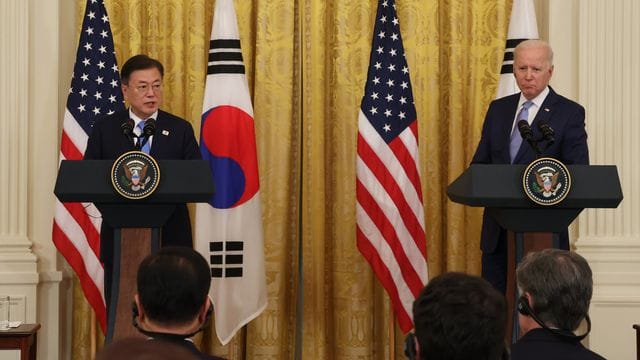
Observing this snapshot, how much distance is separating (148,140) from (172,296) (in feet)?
8.39

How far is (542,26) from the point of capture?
22.1 feet

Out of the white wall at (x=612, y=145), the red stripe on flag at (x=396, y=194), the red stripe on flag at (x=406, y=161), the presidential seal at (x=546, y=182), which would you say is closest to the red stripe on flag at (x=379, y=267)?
the red stripe on flag at (x=396, y=194)

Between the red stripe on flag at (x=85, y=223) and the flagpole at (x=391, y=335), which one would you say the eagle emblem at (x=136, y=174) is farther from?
the flagpole at (x=391, y=335)

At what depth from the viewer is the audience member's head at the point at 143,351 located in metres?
1.64

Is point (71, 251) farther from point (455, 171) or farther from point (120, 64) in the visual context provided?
point (455, 171)

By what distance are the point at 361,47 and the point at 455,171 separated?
1.02 metres

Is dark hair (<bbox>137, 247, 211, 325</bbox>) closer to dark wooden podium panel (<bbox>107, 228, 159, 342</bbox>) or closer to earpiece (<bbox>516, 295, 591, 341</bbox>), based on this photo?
earpiece (<bbox>516, 295, 591, 341</bbox>)

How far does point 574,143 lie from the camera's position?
4684mm

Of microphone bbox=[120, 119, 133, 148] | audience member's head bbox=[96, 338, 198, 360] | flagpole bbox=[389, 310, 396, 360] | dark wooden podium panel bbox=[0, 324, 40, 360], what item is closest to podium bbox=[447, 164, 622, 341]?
microphone bbox=[120, 119, 133, 148]

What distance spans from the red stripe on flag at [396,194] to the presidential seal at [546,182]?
1905 mm

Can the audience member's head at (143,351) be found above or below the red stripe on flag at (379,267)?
above

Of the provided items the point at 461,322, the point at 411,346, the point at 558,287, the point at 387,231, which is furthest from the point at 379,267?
the point at 461,322

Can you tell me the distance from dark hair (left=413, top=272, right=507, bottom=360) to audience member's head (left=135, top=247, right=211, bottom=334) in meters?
0.66

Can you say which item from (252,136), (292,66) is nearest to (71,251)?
(252,136)
